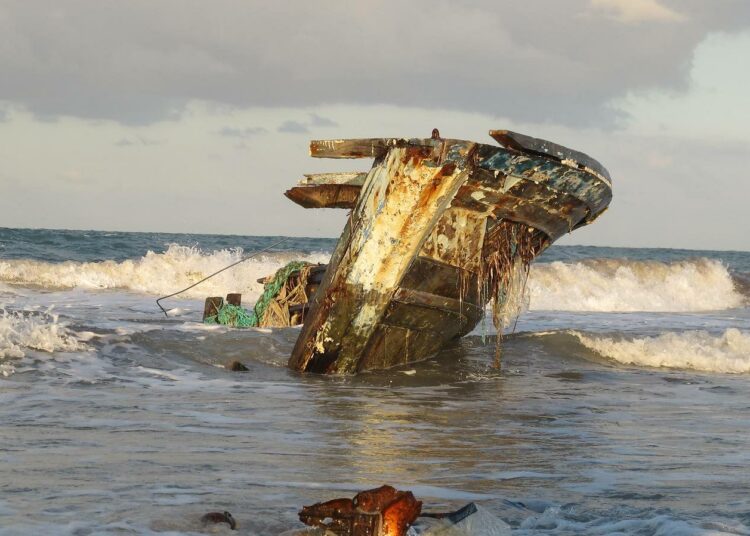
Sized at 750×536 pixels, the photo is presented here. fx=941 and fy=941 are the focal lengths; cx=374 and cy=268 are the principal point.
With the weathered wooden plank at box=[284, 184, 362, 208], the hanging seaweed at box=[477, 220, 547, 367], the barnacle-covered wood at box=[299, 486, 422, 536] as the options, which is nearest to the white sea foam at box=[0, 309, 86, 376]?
the weathered wooden plank at box=[284, 184, 362, 208]

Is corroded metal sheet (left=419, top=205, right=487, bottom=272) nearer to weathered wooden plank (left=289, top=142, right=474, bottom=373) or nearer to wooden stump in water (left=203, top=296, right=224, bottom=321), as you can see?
weathered wooden plank (left=289, top=142, right=474, bottom=373)

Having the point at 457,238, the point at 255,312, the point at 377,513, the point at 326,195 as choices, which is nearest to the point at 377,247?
the point at 457,238

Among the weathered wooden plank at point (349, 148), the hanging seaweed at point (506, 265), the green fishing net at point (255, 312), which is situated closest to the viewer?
the weathered wooden plank at point (349, 148)

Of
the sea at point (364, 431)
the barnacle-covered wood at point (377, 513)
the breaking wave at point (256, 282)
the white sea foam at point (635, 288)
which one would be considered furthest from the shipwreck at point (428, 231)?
the white sea foam at point (635, 288)

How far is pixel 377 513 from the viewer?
300cm

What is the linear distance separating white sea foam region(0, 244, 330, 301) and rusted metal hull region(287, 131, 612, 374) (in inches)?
551

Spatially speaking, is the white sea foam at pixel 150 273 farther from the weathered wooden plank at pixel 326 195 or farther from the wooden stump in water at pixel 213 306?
the weathered wooden plank at pixel 326 195

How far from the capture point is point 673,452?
17.2ft

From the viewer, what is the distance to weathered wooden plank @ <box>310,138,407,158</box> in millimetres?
7711

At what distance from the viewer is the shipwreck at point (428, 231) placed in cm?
761

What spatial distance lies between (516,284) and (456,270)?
29.1 inches

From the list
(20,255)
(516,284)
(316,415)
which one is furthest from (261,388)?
(20,255)

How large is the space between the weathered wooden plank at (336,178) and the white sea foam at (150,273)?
545 inches

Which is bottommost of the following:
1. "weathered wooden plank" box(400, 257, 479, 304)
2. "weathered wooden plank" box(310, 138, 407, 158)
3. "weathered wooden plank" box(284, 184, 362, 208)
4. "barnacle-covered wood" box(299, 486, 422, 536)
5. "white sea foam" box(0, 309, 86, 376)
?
"white sea foam" box(0, 309, 86, 376)
